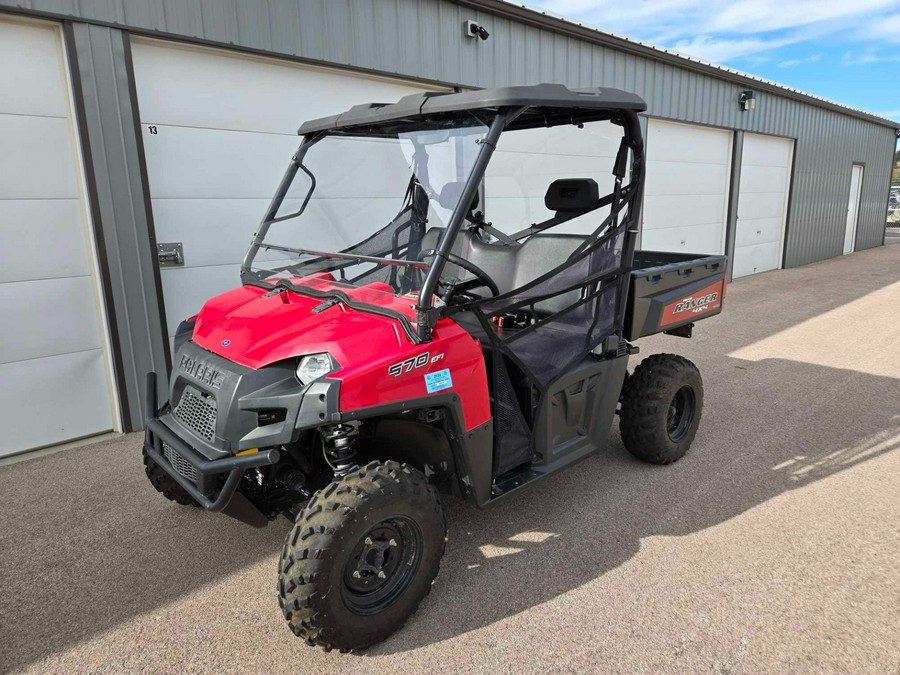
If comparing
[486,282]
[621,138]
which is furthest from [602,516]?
[621,138]

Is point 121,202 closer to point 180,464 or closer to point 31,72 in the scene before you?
point 31,72

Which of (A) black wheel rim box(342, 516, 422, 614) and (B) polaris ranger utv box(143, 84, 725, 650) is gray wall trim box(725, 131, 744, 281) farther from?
(A) black wheel rim box(342, 516, 422, 614)

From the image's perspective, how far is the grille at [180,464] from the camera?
2.35 m

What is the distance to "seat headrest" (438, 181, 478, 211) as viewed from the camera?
245 centimetres

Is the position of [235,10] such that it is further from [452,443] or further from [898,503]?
[898,503]

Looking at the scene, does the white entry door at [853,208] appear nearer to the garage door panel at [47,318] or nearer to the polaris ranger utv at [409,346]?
the polaris ranger utv at [409,346]

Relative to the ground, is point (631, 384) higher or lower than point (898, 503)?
higher

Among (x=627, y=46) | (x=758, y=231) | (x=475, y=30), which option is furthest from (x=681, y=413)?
(x=758, y=231)

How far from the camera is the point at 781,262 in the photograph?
13.0 metres

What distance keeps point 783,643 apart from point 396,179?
2381 millimetres

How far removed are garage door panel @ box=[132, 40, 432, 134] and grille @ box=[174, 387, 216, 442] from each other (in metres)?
2.62

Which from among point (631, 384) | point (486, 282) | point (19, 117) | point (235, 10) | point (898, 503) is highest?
point (235, 10)

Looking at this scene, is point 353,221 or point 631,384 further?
point 631,384

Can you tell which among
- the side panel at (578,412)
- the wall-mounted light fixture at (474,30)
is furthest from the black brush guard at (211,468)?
the wall-mounted light fixture at (474,30)
